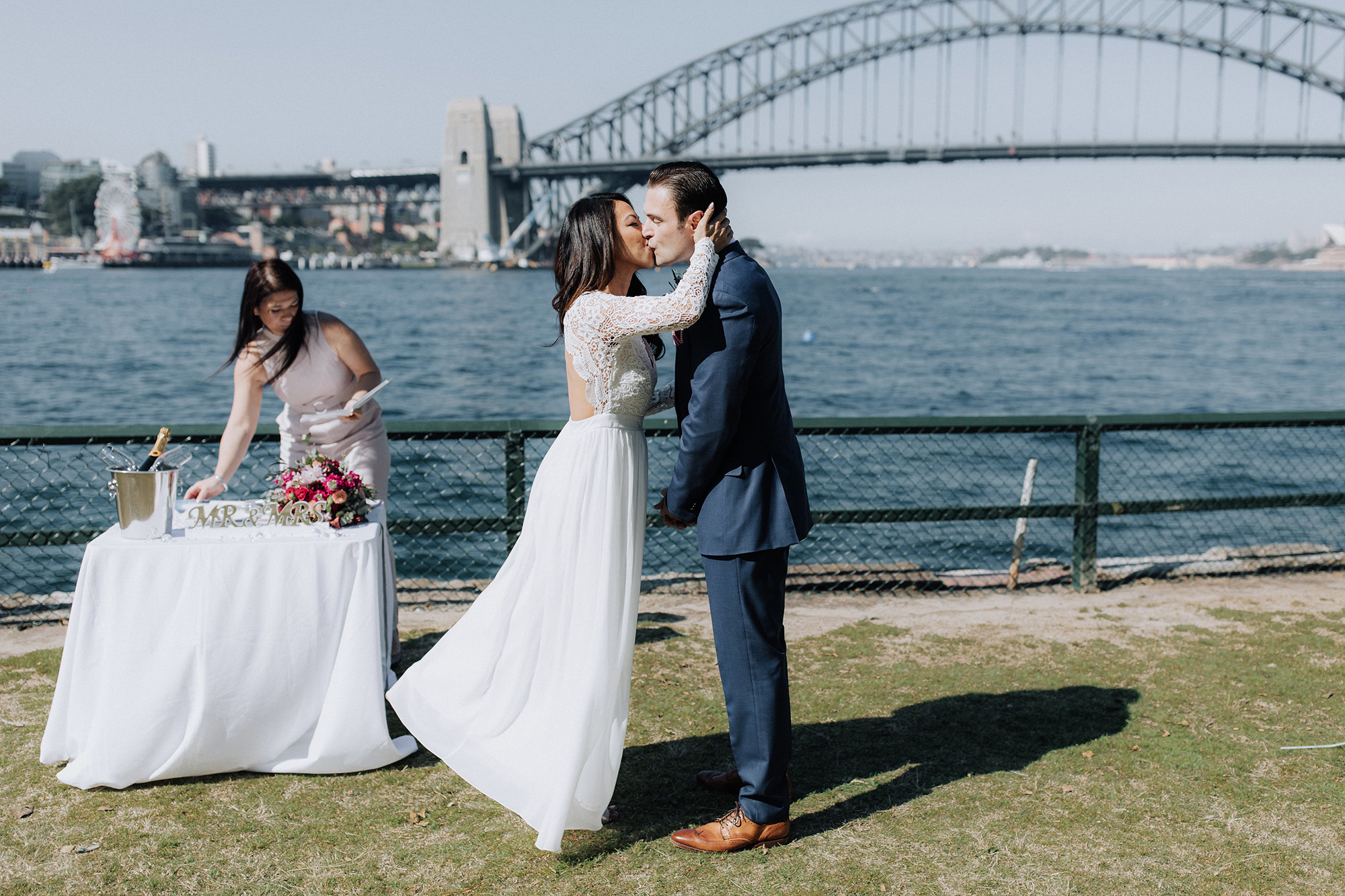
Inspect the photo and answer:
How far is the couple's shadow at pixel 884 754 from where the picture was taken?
3326 mm

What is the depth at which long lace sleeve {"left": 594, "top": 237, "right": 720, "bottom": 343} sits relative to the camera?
8.99ft

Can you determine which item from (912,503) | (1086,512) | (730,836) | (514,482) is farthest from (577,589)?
(912,503)

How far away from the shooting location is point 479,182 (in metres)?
93.1

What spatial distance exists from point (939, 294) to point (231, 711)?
3719 inches

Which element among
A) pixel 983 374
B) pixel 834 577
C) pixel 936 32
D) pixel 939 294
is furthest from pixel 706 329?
pixel 939 294

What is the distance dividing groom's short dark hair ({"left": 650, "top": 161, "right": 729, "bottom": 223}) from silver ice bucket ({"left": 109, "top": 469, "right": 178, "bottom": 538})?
173 centimetres

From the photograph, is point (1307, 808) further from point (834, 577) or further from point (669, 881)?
point (834, 577)

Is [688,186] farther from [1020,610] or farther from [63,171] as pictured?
[63,171]

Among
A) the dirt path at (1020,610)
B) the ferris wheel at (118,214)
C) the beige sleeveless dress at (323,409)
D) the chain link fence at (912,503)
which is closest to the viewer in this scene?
the beige sleeveless dress at (323,409)

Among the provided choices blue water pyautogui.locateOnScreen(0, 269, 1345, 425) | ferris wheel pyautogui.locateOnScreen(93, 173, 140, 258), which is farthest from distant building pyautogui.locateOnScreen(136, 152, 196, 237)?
blue water pyautogui.locateOnScreen(0, 269, 1345, 425)

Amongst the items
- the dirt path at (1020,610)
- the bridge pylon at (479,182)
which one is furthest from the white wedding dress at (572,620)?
the bridge pylon at (479,182)

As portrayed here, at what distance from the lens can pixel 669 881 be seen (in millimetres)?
2912

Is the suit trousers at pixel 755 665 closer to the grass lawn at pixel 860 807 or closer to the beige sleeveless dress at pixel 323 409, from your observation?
the grass lawn at pixel 860 807

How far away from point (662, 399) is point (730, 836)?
1184 millimetres
